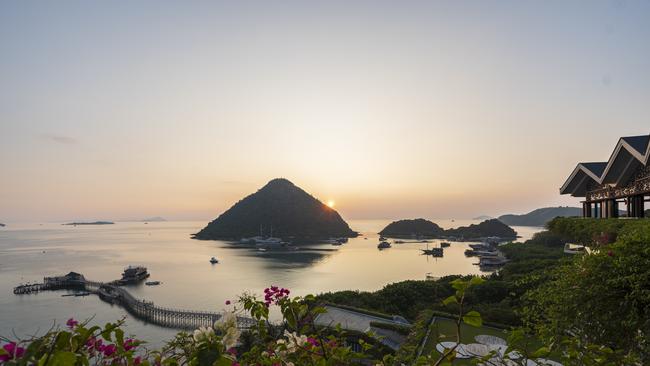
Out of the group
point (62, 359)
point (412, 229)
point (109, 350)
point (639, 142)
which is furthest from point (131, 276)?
point (412, 229)

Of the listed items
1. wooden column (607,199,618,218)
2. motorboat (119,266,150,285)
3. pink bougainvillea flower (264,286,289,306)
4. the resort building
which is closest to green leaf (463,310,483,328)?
pink bougainvillea flower (264,286,289,306)

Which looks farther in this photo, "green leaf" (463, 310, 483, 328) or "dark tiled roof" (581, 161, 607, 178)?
"dark tiled roof" (581, 161, 607, 178)

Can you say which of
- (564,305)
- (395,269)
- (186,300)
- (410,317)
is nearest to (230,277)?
(186,300)

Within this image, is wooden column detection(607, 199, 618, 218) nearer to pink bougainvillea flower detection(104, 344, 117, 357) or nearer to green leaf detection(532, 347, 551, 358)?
green leaf detection(532, 347, 551, 358)

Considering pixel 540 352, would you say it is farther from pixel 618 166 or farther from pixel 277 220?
pixel 277 220

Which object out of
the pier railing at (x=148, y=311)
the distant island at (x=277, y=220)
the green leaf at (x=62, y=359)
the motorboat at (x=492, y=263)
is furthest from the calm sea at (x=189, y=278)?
the distant island at (x=277, y=220)

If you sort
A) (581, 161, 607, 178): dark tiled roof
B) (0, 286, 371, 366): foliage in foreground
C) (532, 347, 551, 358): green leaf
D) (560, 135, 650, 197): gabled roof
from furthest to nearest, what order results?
(581, 161, 607, 178): dark tiled roof < (560, 135, 650, 197): gabled roof < (532, 347, 551, 358): green leaf < (0, 286, 371, 366): foliage in foreground
